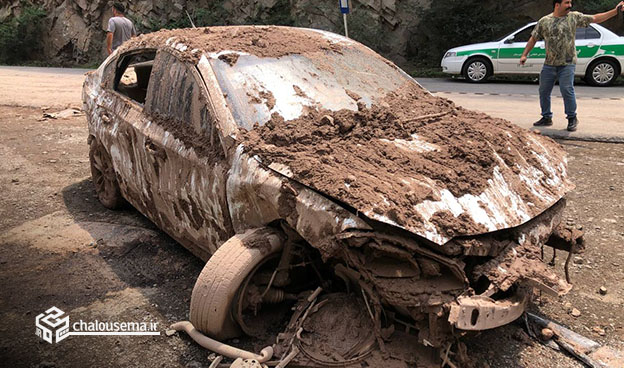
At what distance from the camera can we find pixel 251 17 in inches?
786

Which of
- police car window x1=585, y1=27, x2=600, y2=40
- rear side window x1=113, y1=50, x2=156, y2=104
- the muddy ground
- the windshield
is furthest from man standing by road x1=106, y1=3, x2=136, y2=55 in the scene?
police car window x1=585, y1=27, x2=600, y2=40

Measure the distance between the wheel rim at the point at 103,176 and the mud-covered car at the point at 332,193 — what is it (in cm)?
78

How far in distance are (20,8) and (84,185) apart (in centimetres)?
2343

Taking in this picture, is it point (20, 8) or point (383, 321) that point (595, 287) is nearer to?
point (383, 321)

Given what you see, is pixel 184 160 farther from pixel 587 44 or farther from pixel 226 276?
pixel 587 44

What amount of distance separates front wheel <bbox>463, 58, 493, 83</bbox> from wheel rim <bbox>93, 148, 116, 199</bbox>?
10.9 meters

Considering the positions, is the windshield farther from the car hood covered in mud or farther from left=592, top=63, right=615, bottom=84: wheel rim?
left=592, top=63, right=615, bottom=84: wheel rim

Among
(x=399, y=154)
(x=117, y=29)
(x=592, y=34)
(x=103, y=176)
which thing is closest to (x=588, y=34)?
(x=592, y=34)

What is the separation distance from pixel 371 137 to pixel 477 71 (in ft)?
37.1

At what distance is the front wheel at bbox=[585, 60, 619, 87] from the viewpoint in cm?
1202

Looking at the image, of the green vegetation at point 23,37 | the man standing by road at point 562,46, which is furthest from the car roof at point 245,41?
the green vegetation at point 23,37

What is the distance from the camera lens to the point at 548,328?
308 cm

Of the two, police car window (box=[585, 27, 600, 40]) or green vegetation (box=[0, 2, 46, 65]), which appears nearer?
police car window (box=[585, 27, 600, 40])

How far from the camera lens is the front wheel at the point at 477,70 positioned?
1338 cm
